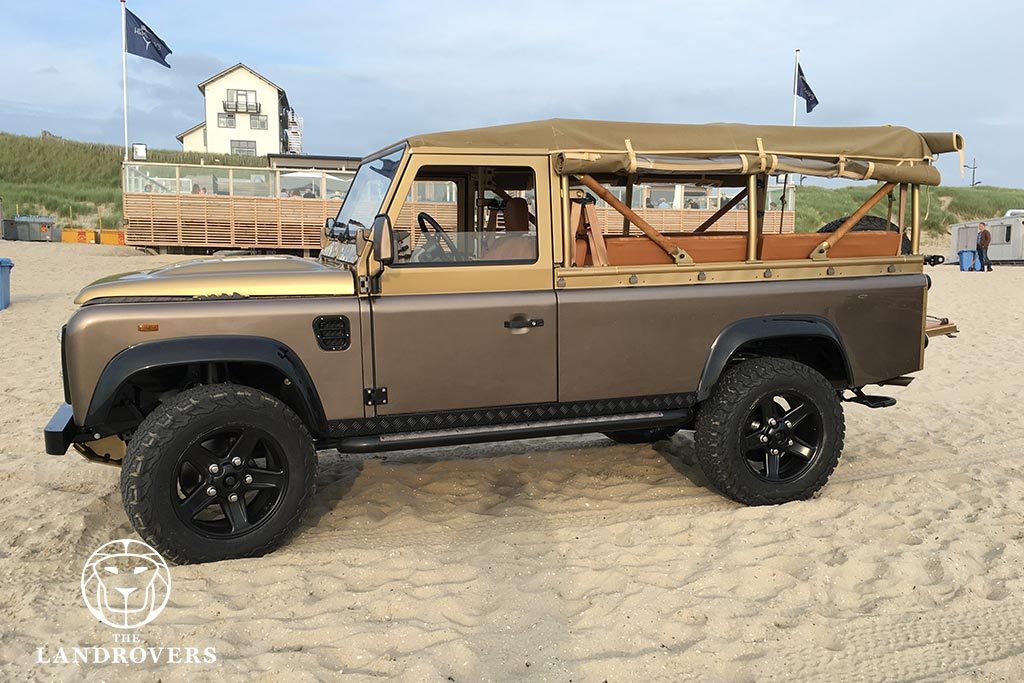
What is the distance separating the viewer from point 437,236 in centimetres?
436

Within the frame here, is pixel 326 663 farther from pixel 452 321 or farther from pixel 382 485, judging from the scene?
pixel 382 485

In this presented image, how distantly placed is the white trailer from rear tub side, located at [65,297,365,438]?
32.1m

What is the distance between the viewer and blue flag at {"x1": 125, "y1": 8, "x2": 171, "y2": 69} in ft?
106

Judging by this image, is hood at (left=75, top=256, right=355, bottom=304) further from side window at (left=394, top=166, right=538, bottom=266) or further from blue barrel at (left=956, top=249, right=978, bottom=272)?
blue barrel at (left=956, top=249, right=978, bottom=272)

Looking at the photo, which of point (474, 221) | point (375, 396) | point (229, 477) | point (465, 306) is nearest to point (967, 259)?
point (474, 221)

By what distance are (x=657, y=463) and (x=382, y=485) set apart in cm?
203

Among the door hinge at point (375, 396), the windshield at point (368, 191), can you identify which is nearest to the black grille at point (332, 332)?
the door hinge at point (375, 396)

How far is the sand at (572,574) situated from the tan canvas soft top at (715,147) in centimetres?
204

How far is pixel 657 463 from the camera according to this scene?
5.74m

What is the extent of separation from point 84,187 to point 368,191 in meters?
41.2

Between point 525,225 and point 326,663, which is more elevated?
point 525,225

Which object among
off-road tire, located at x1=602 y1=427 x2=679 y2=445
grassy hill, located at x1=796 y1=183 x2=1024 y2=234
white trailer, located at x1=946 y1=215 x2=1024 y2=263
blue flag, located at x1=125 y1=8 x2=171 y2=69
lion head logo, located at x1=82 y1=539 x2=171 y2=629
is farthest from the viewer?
grassy hill, located at x1=796 y1=183 x2=1024 y2=234

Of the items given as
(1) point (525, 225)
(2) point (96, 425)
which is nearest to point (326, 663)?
(2) point (96, 425)

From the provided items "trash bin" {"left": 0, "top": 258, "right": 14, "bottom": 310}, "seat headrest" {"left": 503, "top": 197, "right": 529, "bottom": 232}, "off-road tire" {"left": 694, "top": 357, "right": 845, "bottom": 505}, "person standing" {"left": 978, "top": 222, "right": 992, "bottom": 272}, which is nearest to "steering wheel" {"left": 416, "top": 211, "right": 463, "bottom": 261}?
"seat headrest" {"left": 503, "top": 197, "right": 529, "bottom": 232}
